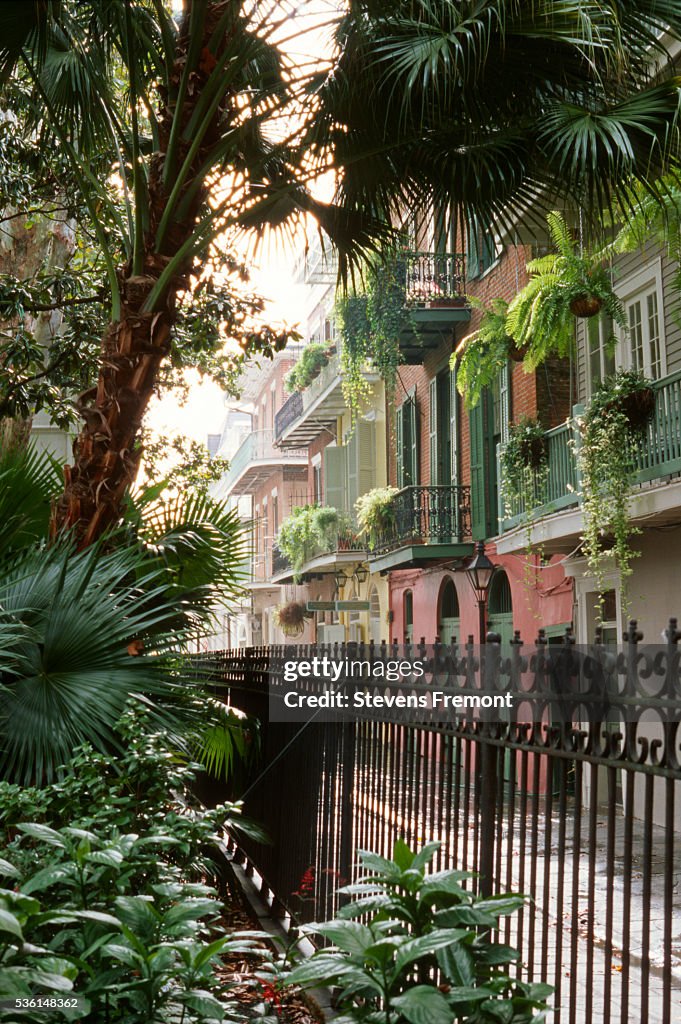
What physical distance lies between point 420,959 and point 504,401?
1424 centimetres

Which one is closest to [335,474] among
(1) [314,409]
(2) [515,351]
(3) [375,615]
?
(1) [314,409]

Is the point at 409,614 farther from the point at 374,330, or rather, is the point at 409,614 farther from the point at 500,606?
the point at 374,330

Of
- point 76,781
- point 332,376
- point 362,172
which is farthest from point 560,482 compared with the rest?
point 332,376

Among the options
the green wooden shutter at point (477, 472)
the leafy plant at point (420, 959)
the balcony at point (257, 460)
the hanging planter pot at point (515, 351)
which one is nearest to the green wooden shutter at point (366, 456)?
the green wooden shutter at point (477, 472)

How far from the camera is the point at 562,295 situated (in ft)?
36.6

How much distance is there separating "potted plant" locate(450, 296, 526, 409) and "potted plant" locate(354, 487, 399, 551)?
18.5ft

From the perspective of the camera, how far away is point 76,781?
4008 millimetres

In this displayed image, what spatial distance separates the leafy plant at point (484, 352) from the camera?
13.3m

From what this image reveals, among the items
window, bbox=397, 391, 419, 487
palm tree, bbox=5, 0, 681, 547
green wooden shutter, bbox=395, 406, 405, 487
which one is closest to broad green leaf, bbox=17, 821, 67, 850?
palm tree, bbox=5, 0, 681, 547

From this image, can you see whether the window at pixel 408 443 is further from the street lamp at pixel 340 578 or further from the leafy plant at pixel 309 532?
the street lamp at pixel 340 578

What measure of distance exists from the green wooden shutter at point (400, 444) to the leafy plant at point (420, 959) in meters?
19.7

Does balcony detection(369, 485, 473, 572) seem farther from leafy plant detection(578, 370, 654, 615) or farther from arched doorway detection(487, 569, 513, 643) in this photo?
leafy plant detection(578, 370, 654, 615)

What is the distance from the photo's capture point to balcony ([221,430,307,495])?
120 ft

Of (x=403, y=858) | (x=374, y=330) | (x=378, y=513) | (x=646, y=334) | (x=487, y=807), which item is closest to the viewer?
(x=403, y=858)
